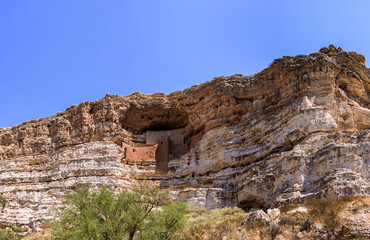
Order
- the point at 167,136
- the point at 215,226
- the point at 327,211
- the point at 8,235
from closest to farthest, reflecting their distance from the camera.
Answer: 1. the point at 327,211
2. the point at 215,226
3. the point at 8,235
4. the point at 167,136

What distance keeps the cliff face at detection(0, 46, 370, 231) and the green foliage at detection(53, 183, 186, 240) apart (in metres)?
5.92

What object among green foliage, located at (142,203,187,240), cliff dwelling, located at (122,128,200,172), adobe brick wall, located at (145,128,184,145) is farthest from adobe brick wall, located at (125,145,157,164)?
green foliage, located at (142,203,187,240)

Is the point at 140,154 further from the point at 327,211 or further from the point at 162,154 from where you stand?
the point at 327,211

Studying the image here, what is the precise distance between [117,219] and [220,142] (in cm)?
1568

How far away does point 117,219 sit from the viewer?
57.6 feet

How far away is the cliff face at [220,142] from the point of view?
2303cm

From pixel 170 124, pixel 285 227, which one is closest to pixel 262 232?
pixel 285 227

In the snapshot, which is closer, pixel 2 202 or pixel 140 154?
pixel 2 202

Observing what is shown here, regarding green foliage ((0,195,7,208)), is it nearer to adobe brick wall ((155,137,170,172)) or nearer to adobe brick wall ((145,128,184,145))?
adobe brick wall ((155,137,170,172))

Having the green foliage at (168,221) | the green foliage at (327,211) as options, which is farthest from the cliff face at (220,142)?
the green foliage at (168,221)

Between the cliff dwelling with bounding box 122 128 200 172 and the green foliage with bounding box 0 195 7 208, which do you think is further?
the cliff dwelling with bounding box 122 128 200 172

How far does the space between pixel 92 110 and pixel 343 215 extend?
26.6 m

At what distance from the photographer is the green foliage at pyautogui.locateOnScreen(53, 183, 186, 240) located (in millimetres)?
16781

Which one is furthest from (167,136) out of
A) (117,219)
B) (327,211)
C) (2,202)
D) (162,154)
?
(327,211)
